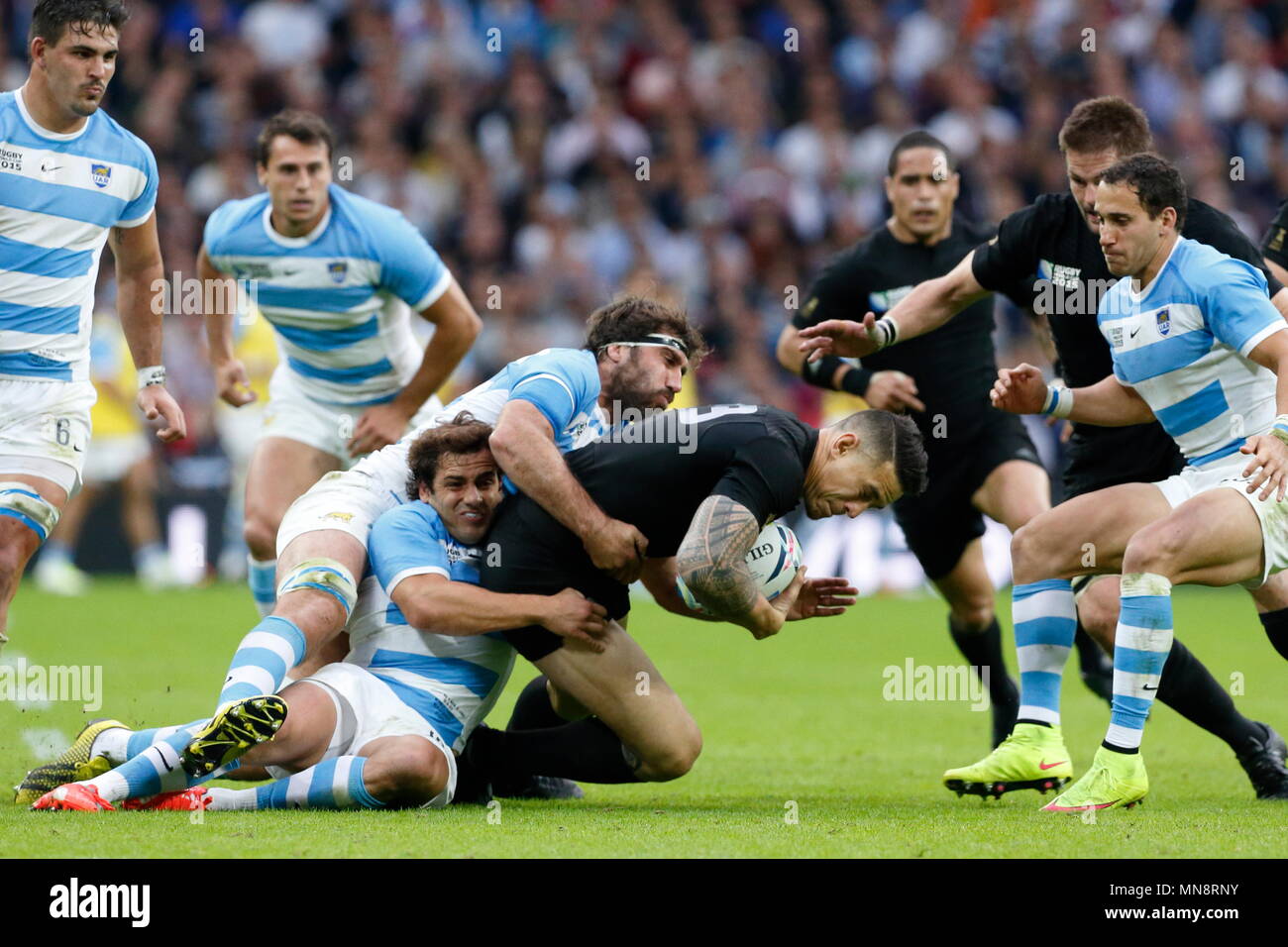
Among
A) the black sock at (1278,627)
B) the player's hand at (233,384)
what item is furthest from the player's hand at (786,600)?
the player's hand at (233,384)

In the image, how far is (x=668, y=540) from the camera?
18.1 ft

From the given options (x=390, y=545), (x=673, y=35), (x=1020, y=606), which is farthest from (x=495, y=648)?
(x=673, y=35)

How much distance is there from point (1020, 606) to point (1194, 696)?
730 millimetres

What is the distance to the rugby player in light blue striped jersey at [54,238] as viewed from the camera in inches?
231

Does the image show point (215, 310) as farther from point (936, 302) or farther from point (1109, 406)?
point (1109, 406)

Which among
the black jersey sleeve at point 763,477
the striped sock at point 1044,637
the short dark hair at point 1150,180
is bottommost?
the striped sock at point 1044,637

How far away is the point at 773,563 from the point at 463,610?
1.07 metres

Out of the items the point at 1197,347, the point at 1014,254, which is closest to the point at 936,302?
the point at 1014,254

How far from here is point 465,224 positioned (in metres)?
16.8

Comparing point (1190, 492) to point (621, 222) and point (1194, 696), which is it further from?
point (621, 222)

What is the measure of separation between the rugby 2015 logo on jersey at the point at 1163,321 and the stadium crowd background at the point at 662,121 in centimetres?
990

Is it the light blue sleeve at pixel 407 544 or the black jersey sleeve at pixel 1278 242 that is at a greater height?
the black jersey sleeve at pixel 1278 242

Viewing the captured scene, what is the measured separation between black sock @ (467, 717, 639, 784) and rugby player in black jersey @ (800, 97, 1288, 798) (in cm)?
122

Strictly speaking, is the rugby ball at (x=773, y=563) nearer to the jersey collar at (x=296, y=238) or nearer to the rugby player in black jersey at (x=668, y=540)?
the rugby player in black jersey at (x=668, y=540)
